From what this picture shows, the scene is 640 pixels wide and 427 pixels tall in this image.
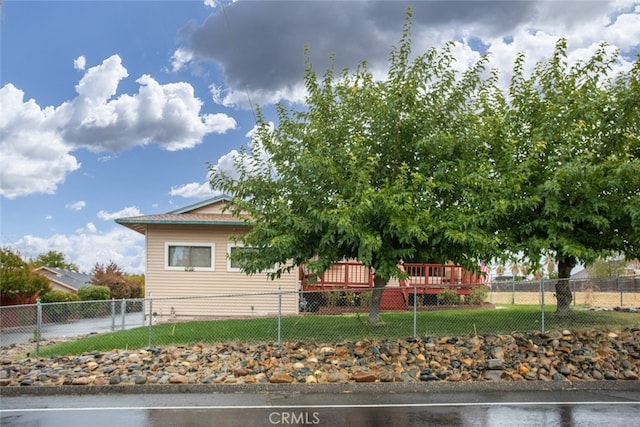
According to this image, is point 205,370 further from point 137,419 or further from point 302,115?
point 302,115

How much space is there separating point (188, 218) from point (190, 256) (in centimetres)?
127

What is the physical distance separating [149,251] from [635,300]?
17156 millimetres

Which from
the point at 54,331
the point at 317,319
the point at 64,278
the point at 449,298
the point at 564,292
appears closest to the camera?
the point at 564,292

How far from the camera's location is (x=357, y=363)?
440 inches

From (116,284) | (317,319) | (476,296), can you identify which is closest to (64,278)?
(116,284)

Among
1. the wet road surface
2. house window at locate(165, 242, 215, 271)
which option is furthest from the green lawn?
house window at locate(165, 242, 215, 271)

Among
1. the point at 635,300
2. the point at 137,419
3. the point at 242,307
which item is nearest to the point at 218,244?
the point at 242,307

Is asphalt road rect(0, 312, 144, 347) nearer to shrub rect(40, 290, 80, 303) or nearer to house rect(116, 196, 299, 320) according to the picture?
house rect(116, 196, 299, 320)

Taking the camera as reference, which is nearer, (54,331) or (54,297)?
(54,331)

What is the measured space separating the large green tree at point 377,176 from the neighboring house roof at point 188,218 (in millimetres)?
4924

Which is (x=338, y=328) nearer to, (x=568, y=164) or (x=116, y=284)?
(x=568, y=164)

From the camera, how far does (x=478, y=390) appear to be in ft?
34.2

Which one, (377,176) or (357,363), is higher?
(377,176)

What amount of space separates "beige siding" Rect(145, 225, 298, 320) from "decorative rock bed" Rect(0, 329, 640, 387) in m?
6.28
